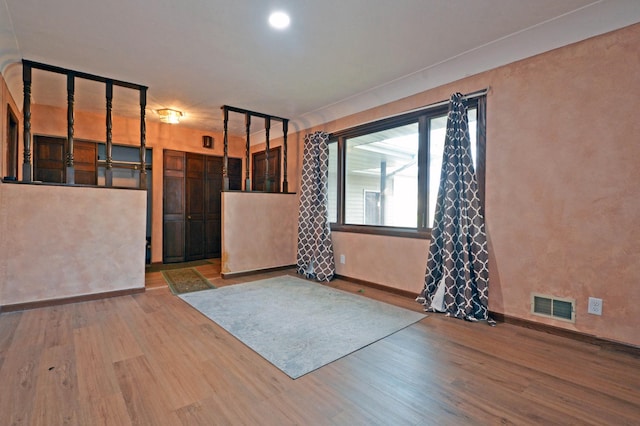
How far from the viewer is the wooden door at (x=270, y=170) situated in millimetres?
5816

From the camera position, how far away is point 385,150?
13.6ft

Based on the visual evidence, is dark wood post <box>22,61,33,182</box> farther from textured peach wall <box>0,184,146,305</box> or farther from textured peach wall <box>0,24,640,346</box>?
textured peach wall <box>0,24,640,346</box>

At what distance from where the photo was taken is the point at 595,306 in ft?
7.85

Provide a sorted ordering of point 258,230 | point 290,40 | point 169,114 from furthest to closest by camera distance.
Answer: point 258,230, point 169,114, point 290,40

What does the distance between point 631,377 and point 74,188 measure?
5.17 m

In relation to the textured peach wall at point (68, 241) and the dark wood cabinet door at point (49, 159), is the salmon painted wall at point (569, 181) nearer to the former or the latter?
the textured peach wall at point (68, 241)

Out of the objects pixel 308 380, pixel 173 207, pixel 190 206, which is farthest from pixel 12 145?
pixel 308 380

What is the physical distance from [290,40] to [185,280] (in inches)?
137

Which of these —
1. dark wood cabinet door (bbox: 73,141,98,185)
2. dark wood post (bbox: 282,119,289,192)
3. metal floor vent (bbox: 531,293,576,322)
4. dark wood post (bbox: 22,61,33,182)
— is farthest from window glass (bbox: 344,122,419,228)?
dark wood cabinet door (bbox: 73,141,98,185)

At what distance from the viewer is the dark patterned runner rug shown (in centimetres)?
402

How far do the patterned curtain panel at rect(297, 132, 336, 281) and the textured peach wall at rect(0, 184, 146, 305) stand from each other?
2.25m

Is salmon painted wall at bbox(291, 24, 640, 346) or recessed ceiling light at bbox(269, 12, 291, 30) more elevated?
recessed ceiling light at bbox(269, 12, 291, 30)

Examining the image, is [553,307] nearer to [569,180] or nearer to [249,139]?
[569,180]

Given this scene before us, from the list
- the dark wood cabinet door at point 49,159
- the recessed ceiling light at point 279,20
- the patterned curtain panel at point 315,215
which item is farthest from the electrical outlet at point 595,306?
the dark wood cabinet door at point 49,159
